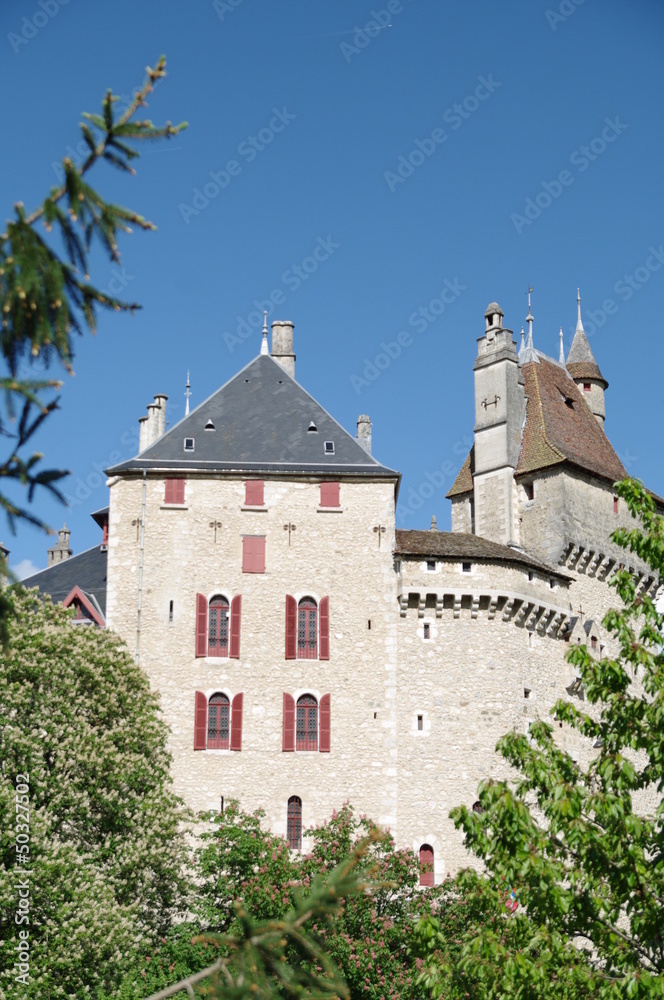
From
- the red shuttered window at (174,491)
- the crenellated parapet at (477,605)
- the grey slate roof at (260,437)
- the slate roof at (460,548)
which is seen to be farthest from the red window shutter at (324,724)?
the red shuttered window at (174,491)

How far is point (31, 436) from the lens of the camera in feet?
23.4

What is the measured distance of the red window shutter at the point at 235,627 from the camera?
33.9m

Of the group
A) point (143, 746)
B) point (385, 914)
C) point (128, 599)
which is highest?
point (128, 599)

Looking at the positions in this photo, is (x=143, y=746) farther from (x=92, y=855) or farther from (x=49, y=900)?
(x=49, y=900)

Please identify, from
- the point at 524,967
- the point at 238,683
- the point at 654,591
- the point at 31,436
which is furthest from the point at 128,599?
the point at 31,436

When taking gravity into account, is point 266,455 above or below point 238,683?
above

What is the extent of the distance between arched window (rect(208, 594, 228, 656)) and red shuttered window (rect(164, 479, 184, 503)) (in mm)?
3050

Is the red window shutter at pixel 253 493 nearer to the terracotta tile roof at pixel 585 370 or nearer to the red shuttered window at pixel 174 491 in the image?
Answer: the red shuttered window at pixel 174 491

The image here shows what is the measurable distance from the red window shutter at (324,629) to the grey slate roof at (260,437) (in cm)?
380

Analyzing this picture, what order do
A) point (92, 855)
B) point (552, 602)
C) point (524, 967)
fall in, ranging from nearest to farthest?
point (524, 967) → point (92, 855) → point (552, 602)

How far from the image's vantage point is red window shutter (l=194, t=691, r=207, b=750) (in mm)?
33000

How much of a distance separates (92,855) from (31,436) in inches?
835

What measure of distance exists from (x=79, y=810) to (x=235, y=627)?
344 inches

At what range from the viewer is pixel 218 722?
109 ft
